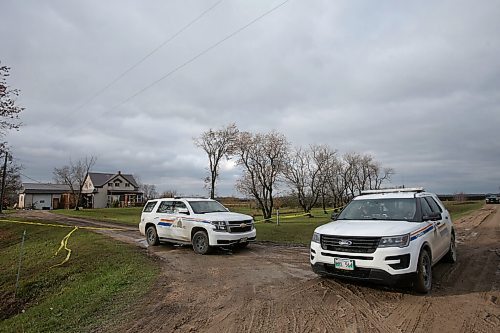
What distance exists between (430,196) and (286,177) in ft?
121

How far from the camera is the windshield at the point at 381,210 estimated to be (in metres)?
6.51

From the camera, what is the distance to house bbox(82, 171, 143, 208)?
65688 mm

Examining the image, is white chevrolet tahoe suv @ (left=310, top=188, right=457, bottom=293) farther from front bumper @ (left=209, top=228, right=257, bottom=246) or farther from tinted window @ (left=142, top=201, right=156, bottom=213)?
tinted window @ (left=142, top=201, right=156, bottom=213)

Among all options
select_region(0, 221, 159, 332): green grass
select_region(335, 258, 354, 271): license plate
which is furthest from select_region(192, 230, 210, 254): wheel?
select_region(335, 258, 354, 271): license plate

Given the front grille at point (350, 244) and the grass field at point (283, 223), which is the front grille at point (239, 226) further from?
the front grille at point (350, 244)

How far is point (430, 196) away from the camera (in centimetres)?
793

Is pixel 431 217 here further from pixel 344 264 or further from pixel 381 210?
pixel 344 264

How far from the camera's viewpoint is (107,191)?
67.4 m

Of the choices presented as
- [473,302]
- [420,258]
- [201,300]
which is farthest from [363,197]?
[201,300]

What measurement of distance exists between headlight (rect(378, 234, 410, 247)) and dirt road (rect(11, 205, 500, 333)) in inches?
36.1

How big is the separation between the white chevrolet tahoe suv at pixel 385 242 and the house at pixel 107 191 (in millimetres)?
61805

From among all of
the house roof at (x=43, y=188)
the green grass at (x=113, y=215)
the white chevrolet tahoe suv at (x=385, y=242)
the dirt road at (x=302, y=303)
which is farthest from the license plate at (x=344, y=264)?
the house roof at (x=43, y=188)

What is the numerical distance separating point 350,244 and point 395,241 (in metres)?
0.72

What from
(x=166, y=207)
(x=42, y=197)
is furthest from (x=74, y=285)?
(x=42, y=197)
